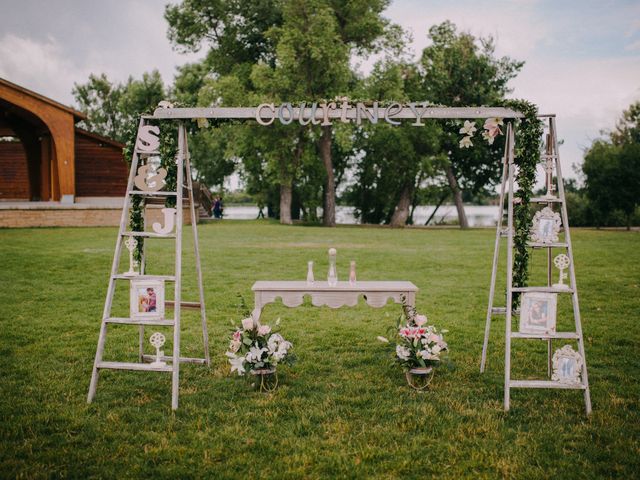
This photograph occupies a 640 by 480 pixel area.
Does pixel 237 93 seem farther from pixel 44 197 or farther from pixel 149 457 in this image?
pixel 149 457

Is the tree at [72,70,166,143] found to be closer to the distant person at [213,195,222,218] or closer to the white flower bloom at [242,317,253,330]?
the distant person at [213,195,222,218]

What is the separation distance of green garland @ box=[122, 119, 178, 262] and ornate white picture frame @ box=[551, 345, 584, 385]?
4106mm

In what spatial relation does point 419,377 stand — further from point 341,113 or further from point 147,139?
point 147,139

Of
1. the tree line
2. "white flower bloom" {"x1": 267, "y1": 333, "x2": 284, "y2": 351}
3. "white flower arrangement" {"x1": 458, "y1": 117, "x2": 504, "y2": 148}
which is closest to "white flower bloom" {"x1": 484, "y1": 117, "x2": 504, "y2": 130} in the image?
"white flower arrangement" {"x1": 458, "y1": 117, "x2": 504, "y2": 148}

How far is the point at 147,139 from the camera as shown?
211 inches

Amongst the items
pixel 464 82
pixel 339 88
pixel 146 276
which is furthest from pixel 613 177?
pixel 146 276

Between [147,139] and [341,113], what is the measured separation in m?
1.95

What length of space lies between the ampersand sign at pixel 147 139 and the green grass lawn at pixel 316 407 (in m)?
2.44

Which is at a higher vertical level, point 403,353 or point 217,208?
point 217,208

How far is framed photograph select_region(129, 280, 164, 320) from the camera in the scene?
16.6 feet

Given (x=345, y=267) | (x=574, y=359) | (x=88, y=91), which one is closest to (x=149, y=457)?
(x=574, y=359)

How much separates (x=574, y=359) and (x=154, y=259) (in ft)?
36.4

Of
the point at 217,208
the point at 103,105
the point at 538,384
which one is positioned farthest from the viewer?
the point at 103,105

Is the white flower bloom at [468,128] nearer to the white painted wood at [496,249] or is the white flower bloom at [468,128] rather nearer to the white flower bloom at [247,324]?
the white painted wood at [496,249]
